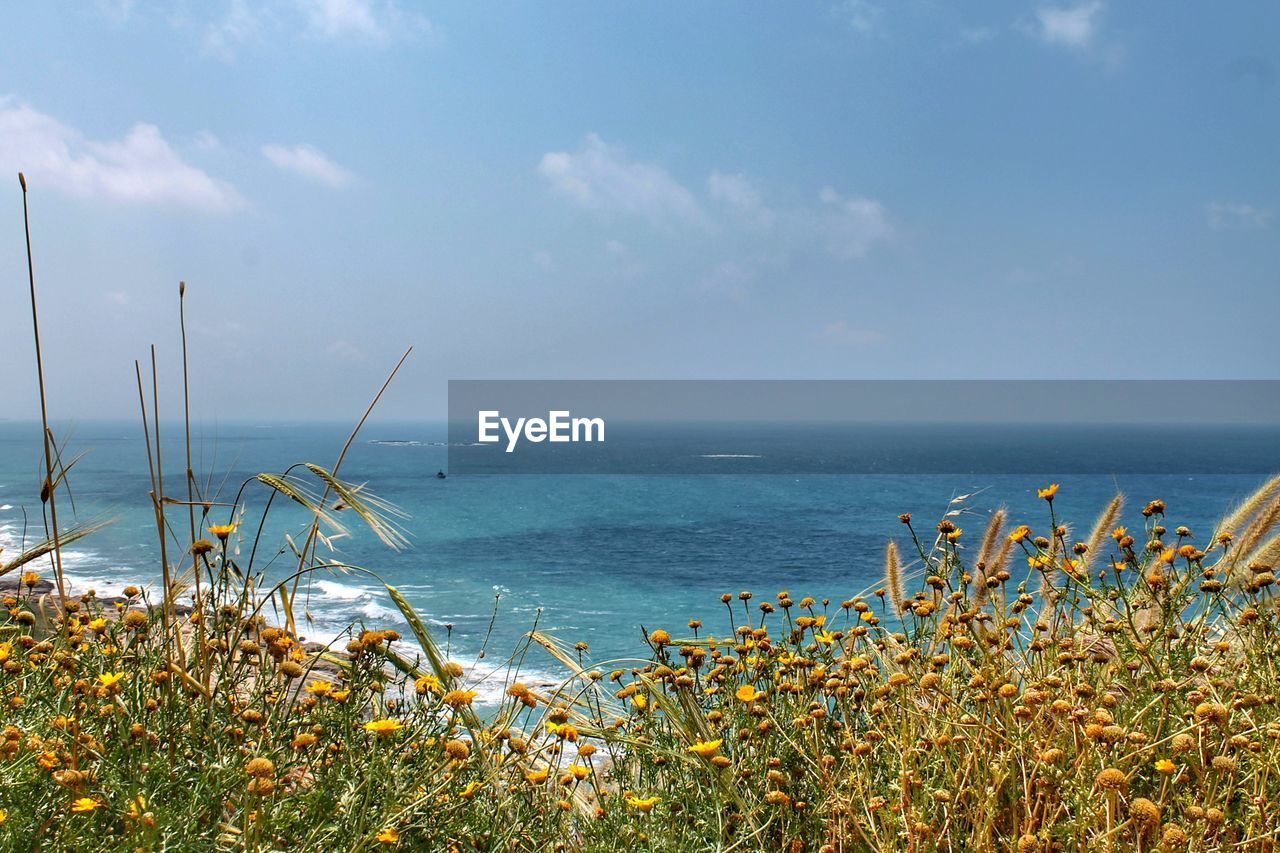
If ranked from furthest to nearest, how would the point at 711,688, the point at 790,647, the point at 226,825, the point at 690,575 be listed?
the point at 690,575
the point at 790,647
the point at 711,688
the point at 226,825

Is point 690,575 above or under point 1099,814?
under

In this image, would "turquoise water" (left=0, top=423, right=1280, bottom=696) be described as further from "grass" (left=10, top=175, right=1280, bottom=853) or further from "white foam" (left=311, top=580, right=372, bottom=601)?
"grass" (left=10, top=175, right=1280, bottom=853)

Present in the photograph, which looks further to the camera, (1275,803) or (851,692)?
(851,692)

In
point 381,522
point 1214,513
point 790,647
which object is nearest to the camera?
point 381,522

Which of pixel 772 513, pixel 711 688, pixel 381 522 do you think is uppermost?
pixel 381 522

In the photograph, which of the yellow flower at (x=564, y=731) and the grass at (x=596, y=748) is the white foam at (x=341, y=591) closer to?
the grass at (x=596, y=748)

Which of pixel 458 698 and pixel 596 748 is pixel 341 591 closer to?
pixel 596 748

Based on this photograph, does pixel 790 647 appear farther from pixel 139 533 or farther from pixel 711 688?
pixel 139 533

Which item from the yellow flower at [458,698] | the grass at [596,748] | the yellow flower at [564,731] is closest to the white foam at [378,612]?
the grass at [596,748]

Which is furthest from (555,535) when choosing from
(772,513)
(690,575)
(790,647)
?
(790,647)

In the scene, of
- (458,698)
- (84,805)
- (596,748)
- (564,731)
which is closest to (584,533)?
(596,748)
